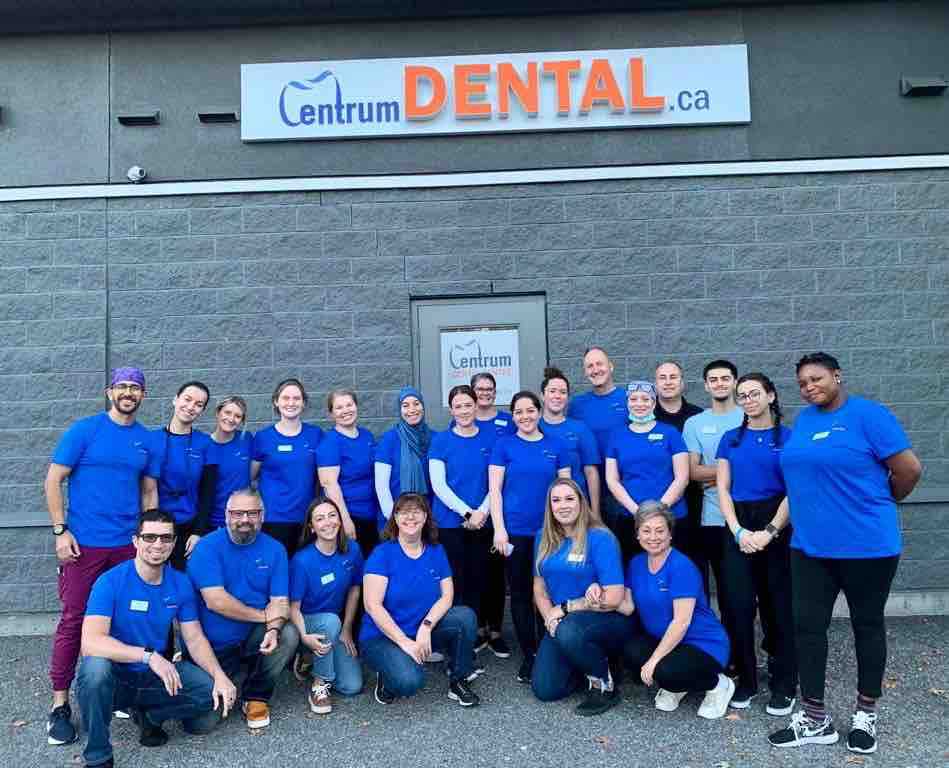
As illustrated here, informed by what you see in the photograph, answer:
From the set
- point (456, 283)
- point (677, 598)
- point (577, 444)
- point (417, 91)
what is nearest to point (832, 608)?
point (677, 598)

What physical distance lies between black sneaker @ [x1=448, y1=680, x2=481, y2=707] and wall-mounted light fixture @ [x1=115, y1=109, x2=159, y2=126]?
528cm

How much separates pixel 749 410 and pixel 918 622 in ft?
10.1

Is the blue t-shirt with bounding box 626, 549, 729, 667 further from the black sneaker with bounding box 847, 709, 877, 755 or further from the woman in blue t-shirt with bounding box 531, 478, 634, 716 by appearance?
the black sneaker with bounding box 847, 709, 877, 755

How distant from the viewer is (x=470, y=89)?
6387 millimetres

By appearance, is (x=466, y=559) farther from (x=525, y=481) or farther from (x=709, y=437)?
(x=709, y=437)

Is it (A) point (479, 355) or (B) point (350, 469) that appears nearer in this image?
(B) point (350, 469)

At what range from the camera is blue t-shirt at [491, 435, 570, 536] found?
15.2ft

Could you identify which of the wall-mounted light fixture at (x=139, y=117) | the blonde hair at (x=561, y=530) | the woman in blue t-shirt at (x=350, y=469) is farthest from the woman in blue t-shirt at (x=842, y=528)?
the wall-mounted light fixture at (x=139, y=117)

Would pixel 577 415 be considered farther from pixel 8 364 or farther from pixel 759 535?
pixel 8 364

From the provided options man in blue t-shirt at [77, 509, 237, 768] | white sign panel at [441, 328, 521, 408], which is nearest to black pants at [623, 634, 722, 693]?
man in blue t-shirt at [77, 509, 237, 768]

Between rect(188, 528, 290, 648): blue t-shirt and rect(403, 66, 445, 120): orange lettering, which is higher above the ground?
rect(403, 66, 445, 120): orange lettering

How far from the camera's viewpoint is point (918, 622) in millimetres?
5820

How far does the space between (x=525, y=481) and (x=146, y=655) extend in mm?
2294

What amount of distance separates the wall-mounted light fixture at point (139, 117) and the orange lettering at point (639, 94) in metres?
4.13
